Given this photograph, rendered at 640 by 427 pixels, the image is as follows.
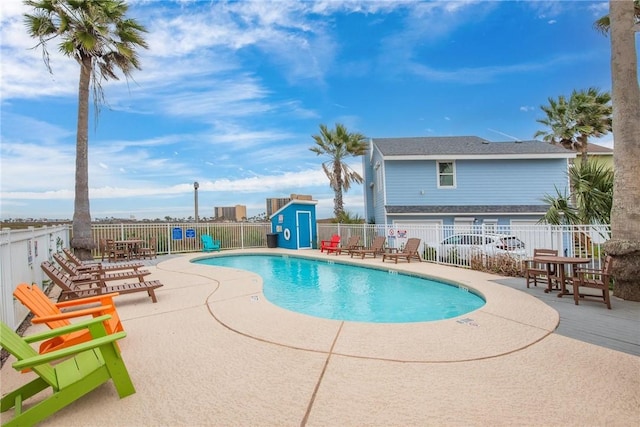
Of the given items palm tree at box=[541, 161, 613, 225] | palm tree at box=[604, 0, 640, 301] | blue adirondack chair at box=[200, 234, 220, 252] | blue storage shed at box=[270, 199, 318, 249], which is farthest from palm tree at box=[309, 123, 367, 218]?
palm tree at box=[604, 0, 640, 301]

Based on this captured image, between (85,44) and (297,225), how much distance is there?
459 inches

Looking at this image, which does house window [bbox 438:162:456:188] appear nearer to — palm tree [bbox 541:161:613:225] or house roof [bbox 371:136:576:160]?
house roof [bbox 371:136:576:160]

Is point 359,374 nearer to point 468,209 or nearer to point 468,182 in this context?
point 468,209

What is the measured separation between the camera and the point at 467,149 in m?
17.0

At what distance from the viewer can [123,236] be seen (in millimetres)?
15078

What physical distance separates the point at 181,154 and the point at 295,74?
27.1 ft

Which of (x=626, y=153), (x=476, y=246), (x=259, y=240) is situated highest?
(x=626, y=153)

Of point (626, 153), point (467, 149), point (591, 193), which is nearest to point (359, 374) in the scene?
point (626, 153)

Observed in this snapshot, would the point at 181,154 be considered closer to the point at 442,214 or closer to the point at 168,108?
the point at 168,108

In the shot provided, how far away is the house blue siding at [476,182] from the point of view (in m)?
16.6

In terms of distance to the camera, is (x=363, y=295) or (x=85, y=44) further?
(x=85, y=44)

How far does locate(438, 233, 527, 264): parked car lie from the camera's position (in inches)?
353

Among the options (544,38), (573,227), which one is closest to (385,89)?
(544,38)

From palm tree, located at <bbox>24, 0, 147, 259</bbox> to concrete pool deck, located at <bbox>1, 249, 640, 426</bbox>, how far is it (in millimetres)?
9779
